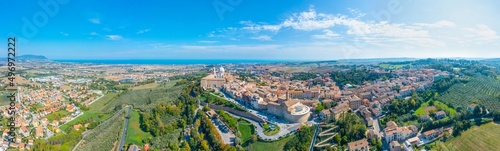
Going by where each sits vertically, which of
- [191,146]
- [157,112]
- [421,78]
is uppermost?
[421,78]

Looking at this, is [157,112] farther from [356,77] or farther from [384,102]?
[356,77]

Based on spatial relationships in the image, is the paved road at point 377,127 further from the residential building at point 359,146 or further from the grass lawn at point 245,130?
the grass lawn at point 245,130

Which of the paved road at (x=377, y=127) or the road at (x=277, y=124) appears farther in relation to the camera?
the paved road at (x=377, y=127)

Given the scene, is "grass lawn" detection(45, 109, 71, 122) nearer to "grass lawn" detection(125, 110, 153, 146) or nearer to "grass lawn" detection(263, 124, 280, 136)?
"grass lawn" detection(125, 110, 153, 146)

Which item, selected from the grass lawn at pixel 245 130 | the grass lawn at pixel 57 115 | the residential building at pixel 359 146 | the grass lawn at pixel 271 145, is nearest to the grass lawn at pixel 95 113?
the grass lawn at pixel 57 115

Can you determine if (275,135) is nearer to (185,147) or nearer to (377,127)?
(185,147)

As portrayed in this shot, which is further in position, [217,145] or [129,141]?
[129,141]

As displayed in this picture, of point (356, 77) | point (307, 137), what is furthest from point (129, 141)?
point (356, 77)
